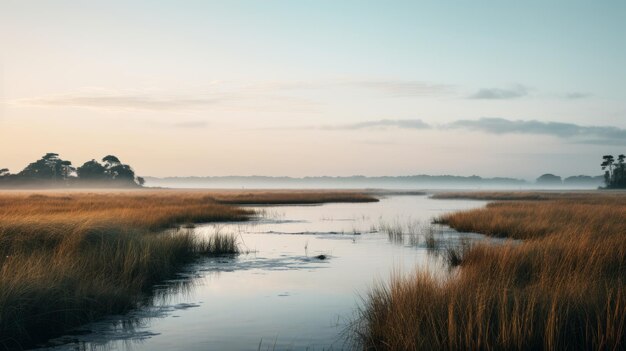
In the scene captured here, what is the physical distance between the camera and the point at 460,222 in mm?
33344

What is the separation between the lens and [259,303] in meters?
13.2

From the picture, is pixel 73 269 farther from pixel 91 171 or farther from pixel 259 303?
pixel 91 171

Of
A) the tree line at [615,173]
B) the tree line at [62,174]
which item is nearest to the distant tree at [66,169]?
the tree line at [62,174]

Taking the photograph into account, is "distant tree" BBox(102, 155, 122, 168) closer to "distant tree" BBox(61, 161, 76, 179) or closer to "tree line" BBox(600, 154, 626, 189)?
"distant tree" BBox(61, 161, 76, 179)

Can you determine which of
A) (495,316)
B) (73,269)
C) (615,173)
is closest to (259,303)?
(73,269)

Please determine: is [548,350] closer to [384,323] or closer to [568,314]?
[568,314]

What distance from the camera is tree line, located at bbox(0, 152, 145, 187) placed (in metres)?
164

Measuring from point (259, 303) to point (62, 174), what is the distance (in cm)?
16962

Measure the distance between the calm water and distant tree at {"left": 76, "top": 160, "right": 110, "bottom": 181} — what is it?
509 ft

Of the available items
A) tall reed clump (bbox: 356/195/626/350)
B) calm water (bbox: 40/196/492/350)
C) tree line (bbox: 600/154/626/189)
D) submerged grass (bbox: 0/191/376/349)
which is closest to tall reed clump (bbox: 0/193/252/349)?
submerged grass (bbox: 0/191/376/349)

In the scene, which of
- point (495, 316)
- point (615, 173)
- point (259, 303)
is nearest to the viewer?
point (495, 316)

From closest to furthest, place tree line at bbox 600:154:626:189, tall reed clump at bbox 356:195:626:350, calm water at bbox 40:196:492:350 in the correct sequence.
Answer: tall reed clump at bbox 356:195:626:350 → calm water at bbox 40:196:492:350 → tree line at bbox 600:154:626:189

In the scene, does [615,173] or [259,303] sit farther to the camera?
[615,173]

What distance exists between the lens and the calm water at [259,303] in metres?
9.84
